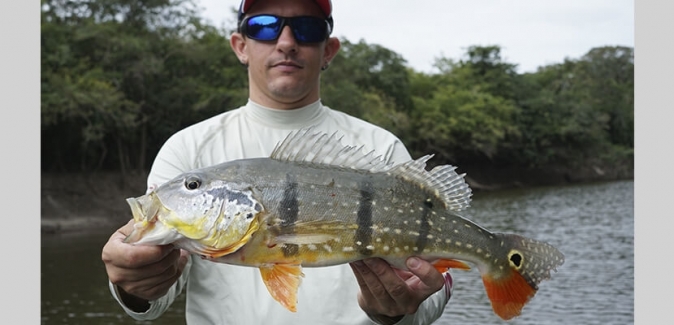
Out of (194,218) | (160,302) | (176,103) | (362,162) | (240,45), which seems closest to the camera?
(194,218)

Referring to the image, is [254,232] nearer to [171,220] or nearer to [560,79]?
[171,220]

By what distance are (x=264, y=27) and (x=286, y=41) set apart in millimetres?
173

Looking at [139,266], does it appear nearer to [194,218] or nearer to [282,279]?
[194,218]

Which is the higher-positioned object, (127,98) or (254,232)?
(127,98)

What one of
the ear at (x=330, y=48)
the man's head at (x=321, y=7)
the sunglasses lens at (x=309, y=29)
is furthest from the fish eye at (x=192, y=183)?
the ear at (x=330, y=48)

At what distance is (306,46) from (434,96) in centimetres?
5653

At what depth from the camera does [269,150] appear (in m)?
4.52

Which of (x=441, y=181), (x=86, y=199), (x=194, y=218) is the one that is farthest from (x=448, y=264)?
(x=86, y=199)

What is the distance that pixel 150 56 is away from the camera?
120ft

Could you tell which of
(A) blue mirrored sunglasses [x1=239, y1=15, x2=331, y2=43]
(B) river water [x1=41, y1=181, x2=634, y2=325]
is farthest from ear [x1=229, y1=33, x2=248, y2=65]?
(B) river water [x1=41, y1=181, x2=634, y2=325]

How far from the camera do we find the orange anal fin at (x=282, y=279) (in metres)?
3.27

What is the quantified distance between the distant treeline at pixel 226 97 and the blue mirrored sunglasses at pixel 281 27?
1177 inches

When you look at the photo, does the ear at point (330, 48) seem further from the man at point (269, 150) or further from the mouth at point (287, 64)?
the mouth at point (287, 64)

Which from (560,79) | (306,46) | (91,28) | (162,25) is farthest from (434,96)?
(306,46)
